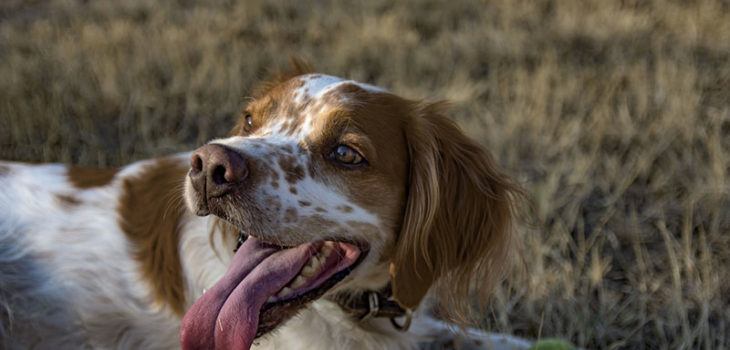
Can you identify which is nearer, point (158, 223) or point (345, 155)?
point (345, 155)

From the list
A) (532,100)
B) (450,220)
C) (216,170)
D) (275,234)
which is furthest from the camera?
(532,100)

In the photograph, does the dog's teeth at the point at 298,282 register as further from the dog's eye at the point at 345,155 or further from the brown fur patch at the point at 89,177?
the brown fur patch at the point at 89,177

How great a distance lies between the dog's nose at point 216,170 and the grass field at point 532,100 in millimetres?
1401

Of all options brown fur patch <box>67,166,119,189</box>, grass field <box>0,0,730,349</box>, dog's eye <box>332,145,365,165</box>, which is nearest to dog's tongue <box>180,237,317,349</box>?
dog's eye <box>332,145,365,165</box>

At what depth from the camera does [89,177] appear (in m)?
2.94

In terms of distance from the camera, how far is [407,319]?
2652 mm

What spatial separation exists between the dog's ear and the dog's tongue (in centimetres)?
32

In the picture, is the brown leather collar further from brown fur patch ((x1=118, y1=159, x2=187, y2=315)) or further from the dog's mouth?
brown fur patch ((x1=118, y1=159, x2=187, y2=315))

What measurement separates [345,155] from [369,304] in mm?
489

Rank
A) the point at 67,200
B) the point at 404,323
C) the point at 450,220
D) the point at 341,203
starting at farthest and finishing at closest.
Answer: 1. the point at 67,200
2. the point at 404,323
3. the point at 450,220
4. the point at 341,203

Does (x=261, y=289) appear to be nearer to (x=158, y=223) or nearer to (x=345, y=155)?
(x=345, y=155)

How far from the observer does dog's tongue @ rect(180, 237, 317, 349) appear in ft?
7.23

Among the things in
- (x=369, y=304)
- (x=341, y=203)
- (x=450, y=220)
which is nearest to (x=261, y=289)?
(x=341, y=203)

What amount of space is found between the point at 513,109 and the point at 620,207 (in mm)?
1180
